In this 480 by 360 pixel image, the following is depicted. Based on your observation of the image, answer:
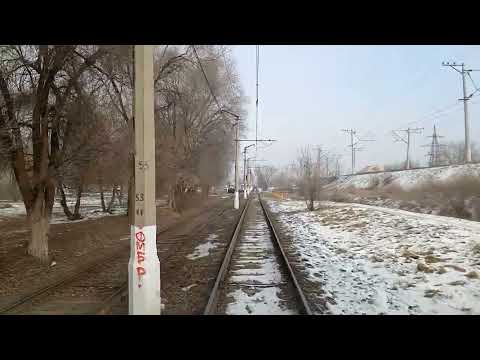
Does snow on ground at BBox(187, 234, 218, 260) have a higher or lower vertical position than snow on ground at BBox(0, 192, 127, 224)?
higher

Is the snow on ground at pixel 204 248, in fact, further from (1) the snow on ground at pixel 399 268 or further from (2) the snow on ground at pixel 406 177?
(2) the snow on ground at pixel 406 177

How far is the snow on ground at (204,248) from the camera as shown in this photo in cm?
1140

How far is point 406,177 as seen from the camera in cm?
5081

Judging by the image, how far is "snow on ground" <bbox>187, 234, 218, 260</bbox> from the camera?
11.4 meters

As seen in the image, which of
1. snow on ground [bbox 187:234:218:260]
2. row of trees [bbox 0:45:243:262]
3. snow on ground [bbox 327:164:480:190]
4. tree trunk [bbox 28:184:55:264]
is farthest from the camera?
snow on ground [bbox 327:164:480:190]

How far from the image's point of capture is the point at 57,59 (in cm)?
964

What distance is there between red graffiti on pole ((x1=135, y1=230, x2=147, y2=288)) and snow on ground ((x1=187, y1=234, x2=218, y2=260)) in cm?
652

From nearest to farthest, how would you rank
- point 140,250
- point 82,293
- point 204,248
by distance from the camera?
1. point 140,250
2. point 82,293
3. point 204,248

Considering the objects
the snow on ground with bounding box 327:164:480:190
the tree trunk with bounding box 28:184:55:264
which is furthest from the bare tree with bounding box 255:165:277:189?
the tree trunk with bounding box 28:184:55:264

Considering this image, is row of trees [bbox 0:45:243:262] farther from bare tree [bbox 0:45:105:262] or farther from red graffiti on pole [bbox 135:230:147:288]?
red graffiti on pole [bbox 135:230:147:288]

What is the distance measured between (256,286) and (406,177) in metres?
49.7

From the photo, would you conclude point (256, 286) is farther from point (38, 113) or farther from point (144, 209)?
point (38, 113)

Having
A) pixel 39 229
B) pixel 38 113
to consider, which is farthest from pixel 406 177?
pixel 38 113
